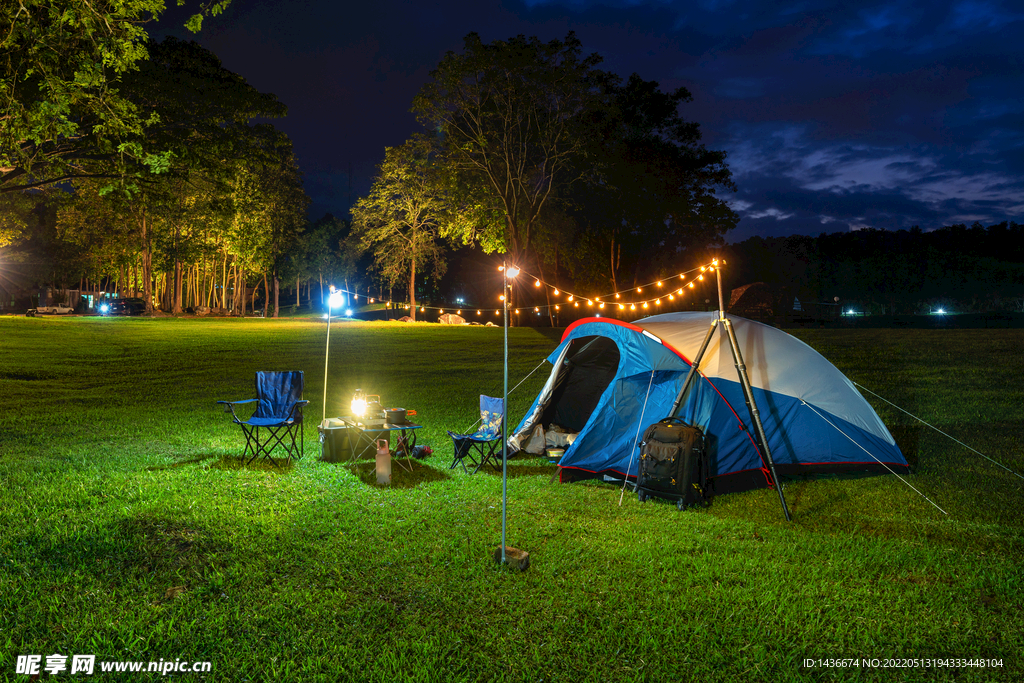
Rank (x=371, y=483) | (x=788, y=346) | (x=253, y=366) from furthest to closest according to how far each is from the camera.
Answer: (x=253, y=366) < (x=788, y=346) < (x=371, y=483)

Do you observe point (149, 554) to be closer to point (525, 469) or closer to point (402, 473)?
point (402, 473)

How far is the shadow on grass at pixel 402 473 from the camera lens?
6.75 metres

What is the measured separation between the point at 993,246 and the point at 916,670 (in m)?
64.3

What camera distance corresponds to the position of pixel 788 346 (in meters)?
7.18

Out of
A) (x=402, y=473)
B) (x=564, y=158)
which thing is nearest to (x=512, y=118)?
(x=564, y=158)

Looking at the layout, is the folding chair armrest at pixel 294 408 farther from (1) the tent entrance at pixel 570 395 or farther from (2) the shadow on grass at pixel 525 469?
(1) the tent entrance at pixel 570 395

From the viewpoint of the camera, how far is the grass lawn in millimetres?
3357

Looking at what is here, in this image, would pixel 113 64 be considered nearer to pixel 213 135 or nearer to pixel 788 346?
pixel 213 135

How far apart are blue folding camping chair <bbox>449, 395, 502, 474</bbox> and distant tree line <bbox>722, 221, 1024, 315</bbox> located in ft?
111

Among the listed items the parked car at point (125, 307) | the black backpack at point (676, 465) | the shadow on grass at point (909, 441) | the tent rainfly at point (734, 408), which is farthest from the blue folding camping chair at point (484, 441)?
the parked car at point (125, 307)

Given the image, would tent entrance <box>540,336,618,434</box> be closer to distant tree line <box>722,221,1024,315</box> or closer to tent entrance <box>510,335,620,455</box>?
tent entrance <box>510,335,620,455</box>

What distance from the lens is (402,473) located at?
23.5 feet

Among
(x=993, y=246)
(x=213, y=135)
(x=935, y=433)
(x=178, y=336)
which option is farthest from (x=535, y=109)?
(x=993, y=246)

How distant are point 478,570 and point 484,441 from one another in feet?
9.20
